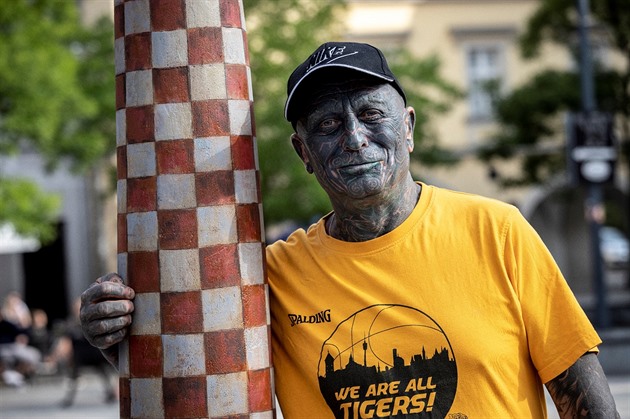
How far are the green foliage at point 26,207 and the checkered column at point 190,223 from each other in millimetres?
14110

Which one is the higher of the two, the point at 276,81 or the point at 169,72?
the point at 276,81

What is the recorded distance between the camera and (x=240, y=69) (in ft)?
8.77

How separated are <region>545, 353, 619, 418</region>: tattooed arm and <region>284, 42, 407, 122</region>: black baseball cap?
0.74m

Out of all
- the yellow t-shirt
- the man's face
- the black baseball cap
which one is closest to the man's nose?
the man's face

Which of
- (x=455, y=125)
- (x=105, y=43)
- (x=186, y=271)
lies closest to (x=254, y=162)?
(x=186, y=271)

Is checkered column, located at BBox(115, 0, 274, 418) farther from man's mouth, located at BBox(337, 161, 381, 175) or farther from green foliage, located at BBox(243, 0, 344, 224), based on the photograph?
green foliage, located at BBox(243, 0, 344, 224)

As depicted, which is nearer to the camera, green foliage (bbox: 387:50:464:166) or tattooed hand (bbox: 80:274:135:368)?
tattooed hand (bbox: 80:274:135:368)

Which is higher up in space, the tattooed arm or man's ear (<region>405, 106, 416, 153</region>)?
man's ear (<region>405, 106, 416, 153</region>)

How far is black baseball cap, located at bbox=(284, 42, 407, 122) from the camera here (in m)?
2.57

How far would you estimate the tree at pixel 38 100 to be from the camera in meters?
16.3

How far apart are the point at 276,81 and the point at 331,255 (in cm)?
1925

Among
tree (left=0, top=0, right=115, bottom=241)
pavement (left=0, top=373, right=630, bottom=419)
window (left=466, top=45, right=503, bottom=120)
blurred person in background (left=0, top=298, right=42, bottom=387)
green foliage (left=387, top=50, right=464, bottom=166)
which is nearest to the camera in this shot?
pavement (left=0, top=373, right=630, bottom=419)

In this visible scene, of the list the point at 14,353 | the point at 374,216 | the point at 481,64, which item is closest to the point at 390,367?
the point at 374,216

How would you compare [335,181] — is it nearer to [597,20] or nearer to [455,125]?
[597,20]
